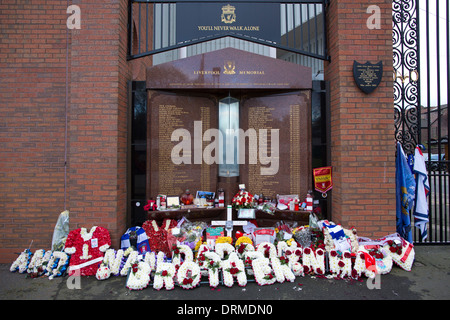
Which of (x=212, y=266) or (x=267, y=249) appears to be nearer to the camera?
(x=212, y=266)

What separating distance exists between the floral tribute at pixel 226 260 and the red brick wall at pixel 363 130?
1.22 ft

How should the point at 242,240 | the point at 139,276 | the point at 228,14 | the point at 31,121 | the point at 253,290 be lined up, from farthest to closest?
the point at 228,14, the point at 31,121, the point at 242,240, the point at 139,276, the point at 253,290

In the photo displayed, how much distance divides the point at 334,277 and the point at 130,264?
8.92ft

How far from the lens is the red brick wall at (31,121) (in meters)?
4.35

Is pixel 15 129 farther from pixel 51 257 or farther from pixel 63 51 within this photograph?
pixel 51 257

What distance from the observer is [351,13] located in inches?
167

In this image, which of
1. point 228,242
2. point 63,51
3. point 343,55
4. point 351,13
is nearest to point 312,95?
point 343,55

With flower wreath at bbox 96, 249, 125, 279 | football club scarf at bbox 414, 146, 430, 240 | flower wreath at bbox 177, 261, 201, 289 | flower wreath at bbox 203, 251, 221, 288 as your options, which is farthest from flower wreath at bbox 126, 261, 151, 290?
football club scarf at bbox 414, 146, 430, 240

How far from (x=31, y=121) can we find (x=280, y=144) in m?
4.08

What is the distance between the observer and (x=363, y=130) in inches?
164

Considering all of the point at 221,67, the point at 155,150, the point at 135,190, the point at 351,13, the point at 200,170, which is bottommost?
the point at 135,190

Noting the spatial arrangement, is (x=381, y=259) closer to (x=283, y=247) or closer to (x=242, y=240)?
(x=283, y=247)

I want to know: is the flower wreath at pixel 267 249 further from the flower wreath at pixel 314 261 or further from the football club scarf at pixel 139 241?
the football club scarf at pixel 139 241

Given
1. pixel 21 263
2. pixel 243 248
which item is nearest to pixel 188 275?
pixel 243 248
